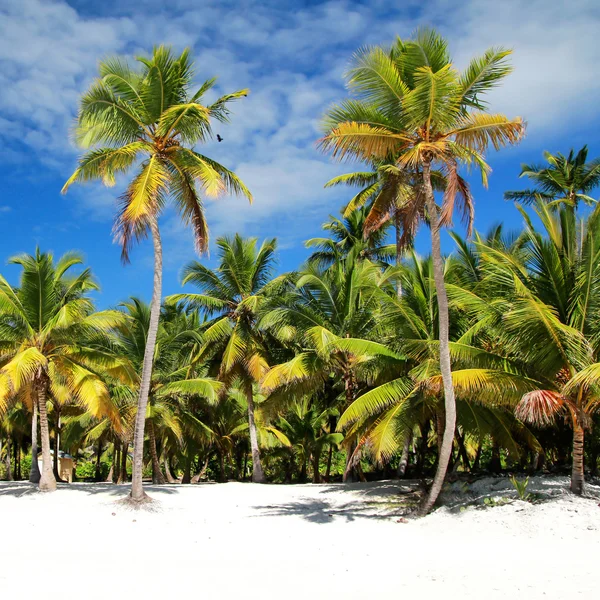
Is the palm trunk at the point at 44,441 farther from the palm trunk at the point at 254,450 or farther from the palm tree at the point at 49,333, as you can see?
the palm trunk at the point at 254,450

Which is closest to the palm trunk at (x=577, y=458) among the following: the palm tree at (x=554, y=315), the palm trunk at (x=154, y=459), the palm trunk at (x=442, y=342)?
the palm tree at (x=554, y=315)

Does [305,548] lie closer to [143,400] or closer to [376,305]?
[143,400]

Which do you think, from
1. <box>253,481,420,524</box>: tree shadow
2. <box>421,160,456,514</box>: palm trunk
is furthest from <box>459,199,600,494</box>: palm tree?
<box>253,481,420,524</box>: tree shadow

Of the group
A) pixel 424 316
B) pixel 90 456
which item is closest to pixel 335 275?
pixel 424 316

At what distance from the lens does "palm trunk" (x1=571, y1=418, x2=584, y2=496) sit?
430 inches

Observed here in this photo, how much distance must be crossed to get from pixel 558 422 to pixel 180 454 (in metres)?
18.9

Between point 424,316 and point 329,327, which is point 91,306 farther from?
point 424,316

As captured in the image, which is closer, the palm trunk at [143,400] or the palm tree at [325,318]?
the palm trunk at [143,400]

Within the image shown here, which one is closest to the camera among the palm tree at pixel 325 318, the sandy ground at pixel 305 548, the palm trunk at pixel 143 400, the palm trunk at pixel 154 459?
the sandy ground at pixel 305 548

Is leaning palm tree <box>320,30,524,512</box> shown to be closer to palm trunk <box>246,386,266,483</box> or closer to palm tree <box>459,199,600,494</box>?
palm tree <box>459,199,600,494</box>

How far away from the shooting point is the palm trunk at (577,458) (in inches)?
430

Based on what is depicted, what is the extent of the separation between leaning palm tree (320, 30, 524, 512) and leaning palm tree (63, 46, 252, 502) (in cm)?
393

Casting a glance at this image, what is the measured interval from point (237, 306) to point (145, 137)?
9539 mm

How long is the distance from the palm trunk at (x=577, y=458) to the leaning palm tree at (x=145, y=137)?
30.7 feet
